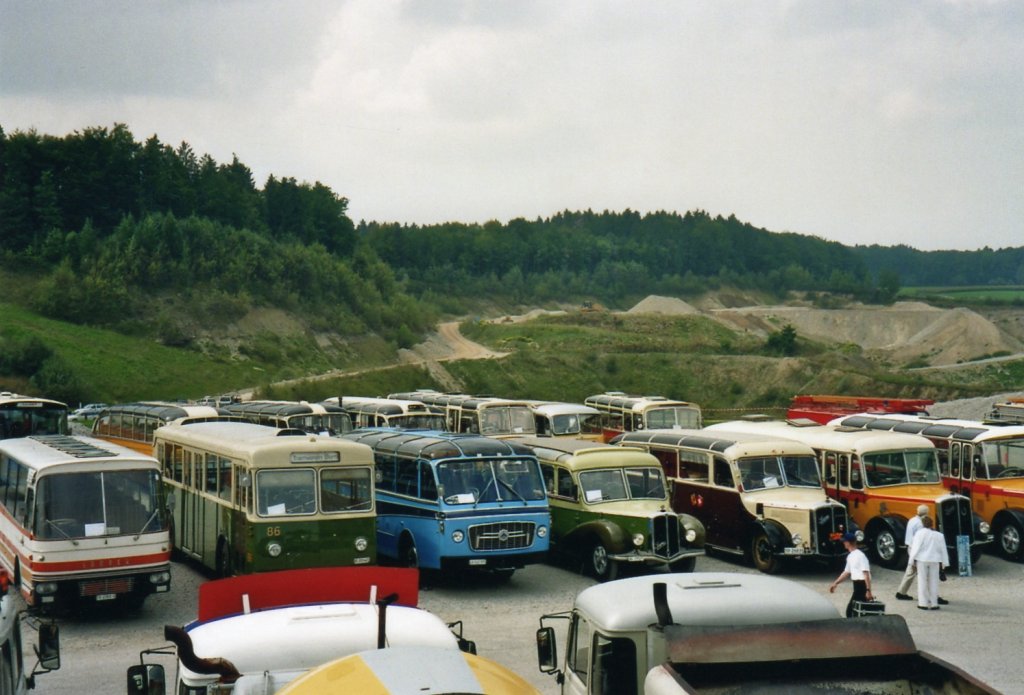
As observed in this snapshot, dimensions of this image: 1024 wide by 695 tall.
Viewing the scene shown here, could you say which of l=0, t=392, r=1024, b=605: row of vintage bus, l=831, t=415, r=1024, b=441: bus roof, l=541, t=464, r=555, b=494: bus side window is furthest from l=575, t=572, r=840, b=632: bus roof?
l=831, t=415, r=1024, b=441: bus roof

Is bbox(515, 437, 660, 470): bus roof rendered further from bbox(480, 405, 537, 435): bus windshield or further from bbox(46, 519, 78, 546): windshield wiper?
bbox(480, 405, 537, 435): bus windshield

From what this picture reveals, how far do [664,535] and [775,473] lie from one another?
3352mm

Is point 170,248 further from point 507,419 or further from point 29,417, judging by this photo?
point 507,419

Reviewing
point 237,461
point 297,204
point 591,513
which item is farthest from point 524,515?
point 297,204

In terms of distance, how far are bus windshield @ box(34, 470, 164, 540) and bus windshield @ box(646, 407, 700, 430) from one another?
761 inches

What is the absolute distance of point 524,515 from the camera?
1956 centimetres

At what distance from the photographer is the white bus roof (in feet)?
22.5

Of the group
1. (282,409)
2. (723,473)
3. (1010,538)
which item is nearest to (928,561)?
(723,473)

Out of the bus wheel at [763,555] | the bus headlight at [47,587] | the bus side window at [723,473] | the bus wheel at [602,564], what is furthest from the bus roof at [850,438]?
the bus headlight at [47,587]

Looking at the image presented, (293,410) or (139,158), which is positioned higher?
(139,158)

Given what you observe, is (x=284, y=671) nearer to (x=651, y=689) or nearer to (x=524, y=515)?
(x=651, y=689)

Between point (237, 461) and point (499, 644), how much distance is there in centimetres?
552

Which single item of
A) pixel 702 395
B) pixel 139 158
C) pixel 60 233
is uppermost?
pixel 139 158

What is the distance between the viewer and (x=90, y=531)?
668 inches
